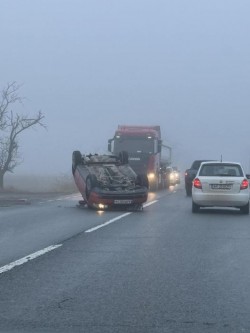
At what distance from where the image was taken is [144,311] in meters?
9.09

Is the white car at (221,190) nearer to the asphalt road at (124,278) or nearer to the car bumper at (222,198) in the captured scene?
the car bumper at (222,198)

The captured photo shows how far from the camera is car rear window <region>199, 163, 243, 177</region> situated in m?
25.9

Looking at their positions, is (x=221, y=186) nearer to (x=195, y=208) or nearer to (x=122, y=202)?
(x=195, y=208)

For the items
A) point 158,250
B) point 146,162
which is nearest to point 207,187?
point 158,250

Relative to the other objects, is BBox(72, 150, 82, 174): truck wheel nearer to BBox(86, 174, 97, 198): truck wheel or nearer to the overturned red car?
the overturned red car

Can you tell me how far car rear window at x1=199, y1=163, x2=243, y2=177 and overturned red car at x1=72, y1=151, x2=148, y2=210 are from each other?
6.92ft

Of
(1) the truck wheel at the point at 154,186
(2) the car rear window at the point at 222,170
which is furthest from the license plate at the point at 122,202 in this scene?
(1) the truck wheel at the point at 154,186

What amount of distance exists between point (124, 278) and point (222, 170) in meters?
14.9

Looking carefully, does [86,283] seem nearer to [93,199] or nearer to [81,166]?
[93,199]

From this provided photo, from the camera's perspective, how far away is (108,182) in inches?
1075

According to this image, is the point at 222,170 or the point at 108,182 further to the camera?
the point at 108,182

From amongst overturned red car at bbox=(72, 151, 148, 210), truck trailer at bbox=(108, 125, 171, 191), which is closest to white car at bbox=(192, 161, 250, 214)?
overturned red car at bbox=(72, 151, 148, 210)

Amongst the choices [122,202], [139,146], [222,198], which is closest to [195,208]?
[222,198]

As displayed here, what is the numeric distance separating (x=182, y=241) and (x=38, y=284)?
636cm
